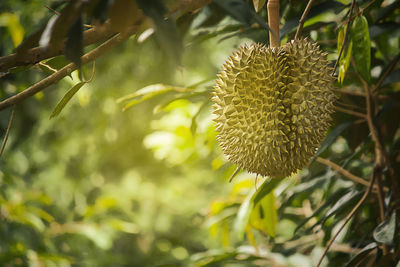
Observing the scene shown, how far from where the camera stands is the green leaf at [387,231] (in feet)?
1.81

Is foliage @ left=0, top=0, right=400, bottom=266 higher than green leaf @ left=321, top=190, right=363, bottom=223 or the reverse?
higher

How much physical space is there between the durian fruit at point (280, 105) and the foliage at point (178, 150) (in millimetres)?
49

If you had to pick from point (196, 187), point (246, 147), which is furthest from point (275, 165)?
point (196, 187)

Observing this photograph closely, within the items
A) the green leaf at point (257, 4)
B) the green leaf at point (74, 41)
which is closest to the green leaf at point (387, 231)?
the green leaf at point (257, 4)

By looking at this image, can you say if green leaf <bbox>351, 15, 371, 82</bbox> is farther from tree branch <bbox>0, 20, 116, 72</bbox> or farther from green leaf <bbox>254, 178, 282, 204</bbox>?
tree branch <bbox>0, 20, 116, 72</bbox>

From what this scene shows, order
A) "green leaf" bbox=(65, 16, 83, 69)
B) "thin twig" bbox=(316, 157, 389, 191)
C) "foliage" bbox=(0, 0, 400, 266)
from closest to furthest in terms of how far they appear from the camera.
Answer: "green leaf" bbox=(65, 16, 83, 69), "foliage" bbox=(0, 0, 400, 266), "thin twig" bbox=(316, 157, 389, 191)

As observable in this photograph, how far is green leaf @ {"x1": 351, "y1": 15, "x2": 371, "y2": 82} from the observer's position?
0.53 meters

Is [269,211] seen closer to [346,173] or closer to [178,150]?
[346,173]

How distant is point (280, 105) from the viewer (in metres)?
0.50

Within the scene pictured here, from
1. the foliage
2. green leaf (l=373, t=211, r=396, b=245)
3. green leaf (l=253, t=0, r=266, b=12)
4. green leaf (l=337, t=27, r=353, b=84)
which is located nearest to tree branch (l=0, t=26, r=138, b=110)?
the foliage

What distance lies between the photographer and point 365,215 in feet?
2.76

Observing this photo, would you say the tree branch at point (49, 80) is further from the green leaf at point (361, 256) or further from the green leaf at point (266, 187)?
the green leaf at point (361, 256)

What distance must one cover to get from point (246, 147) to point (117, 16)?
26 cm

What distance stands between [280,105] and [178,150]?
29.2 inches
